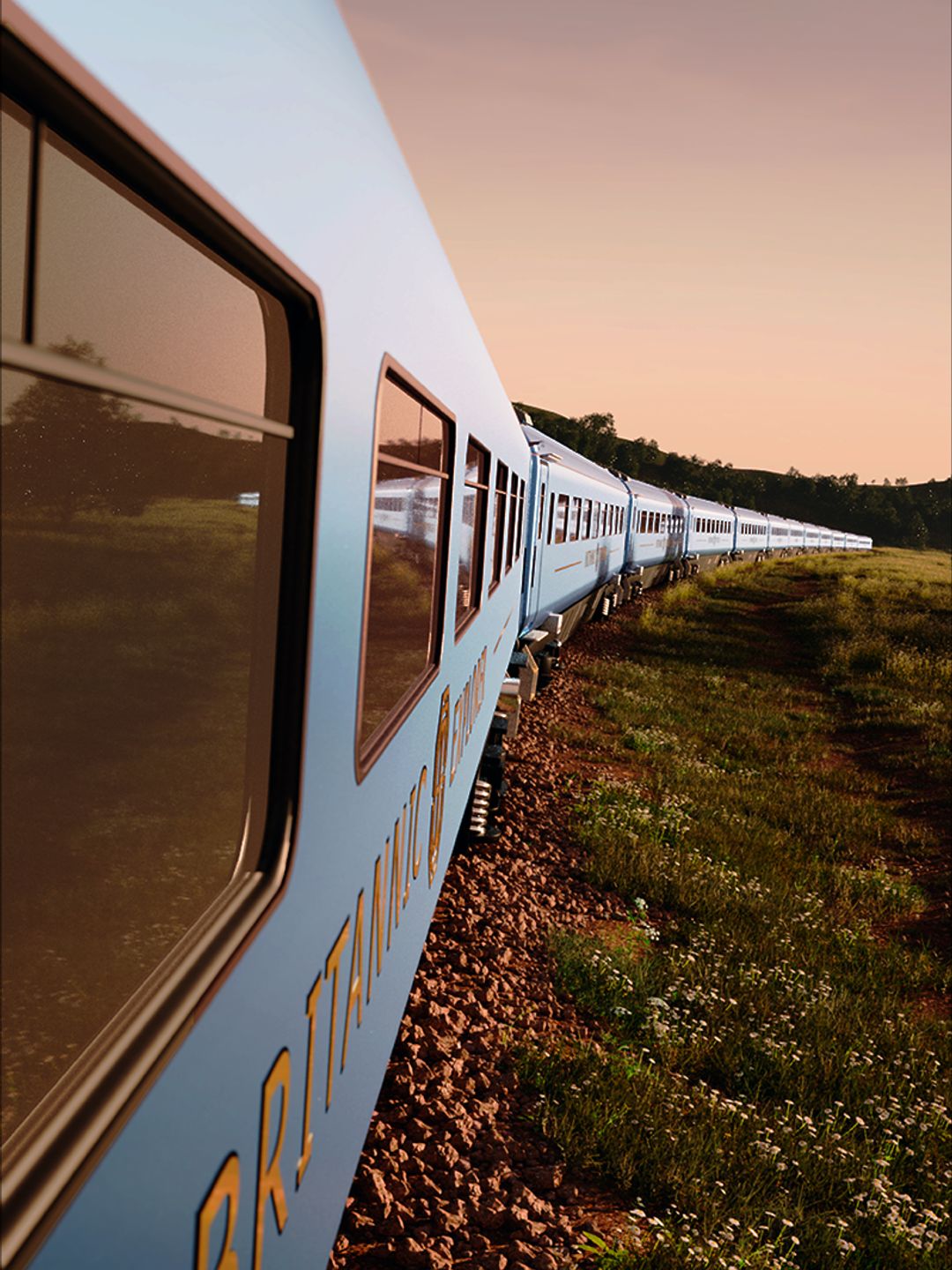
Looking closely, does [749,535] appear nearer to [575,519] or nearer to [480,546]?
[575,519]

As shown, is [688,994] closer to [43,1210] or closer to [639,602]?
[43,1210]

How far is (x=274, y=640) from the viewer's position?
1603mm

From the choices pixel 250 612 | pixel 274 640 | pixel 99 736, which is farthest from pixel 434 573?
pixel 99 736

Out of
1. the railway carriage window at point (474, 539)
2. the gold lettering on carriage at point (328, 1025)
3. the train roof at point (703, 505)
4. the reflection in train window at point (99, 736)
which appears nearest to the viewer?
the gold lettering on carriage at point (328, 1025)

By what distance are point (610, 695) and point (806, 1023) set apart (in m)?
8.18

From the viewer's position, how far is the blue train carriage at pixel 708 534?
3441 cm

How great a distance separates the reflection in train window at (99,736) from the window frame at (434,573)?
0.29 metres

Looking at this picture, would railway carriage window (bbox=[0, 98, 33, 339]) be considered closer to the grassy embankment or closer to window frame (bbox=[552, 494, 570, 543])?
the grassy embankment

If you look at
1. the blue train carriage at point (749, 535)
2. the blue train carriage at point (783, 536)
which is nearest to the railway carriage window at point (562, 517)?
the blue train carriage at point (749, 535)

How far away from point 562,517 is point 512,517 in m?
5.05

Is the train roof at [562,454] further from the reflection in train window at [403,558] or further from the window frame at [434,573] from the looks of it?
the reflection in train window at [403,558]

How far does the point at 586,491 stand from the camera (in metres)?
15.5

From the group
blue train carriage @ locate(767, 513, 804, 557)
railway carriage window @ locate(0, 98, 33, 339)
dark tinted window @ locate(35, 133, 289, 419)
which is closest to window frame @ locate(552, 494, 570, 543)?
dark tinted window @ locate(35, 133, 289, 419)

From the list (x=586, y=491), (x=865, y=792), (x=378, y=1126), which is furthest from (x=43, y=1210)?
(x=586, y=491)
